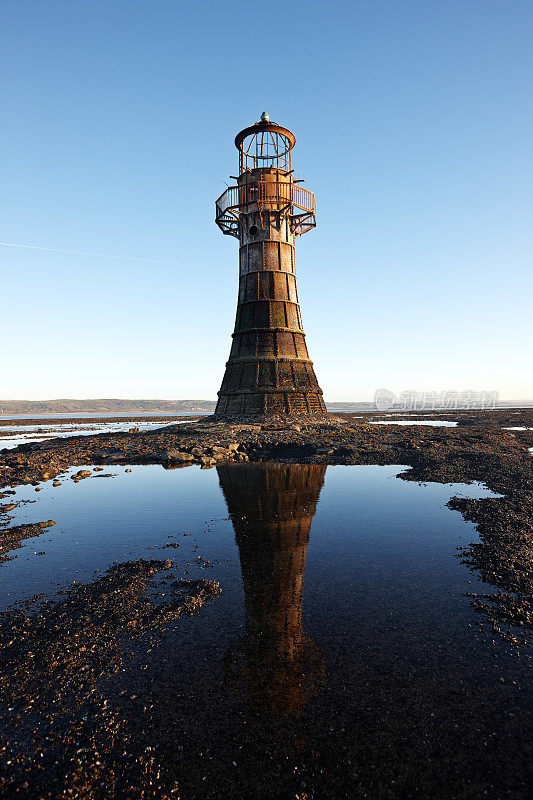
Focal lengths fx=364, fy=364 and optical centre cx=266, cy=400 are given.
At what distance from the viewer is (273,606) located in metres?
6.36

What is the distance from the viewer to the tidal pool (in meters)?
3.52

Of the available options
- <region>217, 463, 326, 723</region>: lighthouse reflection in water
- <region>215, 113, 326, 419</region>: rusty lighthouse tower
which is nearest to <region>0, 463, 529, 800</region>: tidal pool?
<region>217, 463, 326, 723</region>: lighthouse reflection in water

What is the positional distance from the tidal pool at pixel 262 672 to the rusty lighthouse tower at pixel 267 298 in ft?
68.5

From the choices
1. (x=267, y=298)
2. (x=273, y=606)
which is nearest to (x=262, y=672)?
(x=273, y=606)

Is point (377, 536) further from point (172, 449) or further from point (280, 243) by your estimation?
point (280, 243)

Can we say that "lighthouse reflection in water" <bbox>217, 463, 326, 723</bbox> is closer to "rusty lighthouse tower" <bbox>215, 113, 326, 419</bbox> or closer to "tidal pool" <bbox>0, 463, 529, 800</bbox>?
"tidal pool" <bbox>0, 463, 529, 800</bbox>

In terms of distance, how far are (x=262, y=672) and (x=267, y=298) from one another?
29424 millimetres

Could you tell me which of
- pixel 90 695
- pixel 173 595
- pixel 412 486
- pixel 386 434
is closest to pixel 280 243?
pixel 386 434

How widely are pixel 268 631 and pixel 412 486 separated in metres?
11.1

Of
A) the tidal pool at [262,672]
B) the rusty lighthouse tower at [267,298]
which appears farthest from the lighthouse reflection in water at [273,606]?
the rusty lighthouse tower at [267,298]

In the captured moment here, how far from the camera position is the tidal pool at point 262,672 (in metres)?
3.52

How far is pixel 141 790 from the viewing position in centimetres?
337

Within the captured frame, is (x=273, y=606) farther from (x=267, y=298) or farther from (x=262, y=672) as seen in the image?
(x=267, y=298)

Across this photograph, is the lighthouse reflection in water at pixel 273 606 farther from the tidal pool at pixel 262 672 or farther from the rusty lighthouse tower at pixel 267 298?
the rusty lighthouse tower at pixel 267 298
